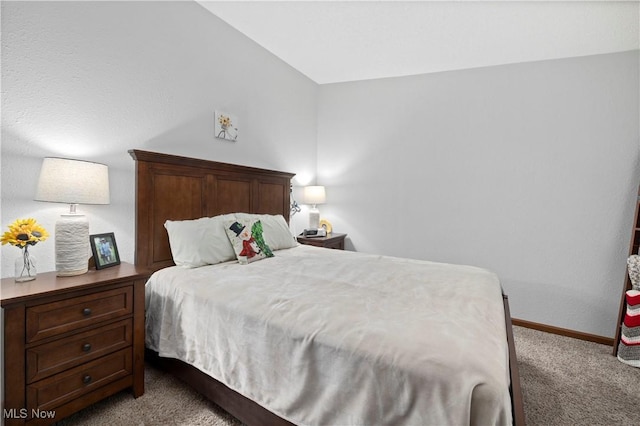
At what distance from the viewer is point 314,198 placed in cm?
367

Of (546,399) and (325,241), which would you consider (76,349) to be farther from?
(546,399)

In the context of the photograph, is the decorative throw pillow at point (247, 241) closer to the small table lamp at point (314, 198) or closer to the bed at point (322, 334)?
the bed at point (322, 334)

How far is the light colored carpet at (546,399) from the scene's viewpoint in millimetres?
1525

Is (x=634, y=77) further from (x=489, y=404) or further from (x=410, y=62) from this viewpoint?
(x=489, y=404)

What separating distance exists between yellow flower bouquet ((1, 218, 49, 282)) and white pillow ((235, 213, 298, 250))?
1.26m

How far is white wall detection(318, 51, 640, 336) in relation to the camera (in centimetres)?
265

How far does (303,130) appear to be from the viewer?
12.6ft

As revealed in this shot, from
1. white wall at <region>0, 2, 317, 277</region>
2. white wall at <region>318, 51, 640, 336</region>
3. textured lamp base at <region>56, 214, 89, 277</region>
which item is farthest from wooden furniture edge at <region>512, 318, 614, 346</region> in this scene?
textured lamp base at <region>56, 214, 89, 277</region>

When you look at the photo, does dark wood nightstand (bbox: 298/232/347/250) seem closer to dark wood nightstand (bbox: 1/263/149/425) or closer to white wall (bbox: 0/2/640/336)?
white wall (bbox: 0/2/640/336)

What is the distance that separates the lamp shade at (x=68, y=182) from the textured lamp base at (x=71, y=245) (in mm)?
137

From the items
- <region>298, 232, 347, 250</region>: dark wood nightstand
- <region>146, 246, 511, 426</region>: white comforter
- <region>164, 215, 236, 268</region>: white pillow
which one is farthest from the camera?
<region>298, 232, 347, 250</region>: dark wood nightstand

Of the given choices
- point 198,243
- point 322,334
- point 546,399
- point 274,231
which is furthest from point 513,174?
point 198,243

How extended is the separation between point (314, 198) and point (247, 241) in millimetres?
1552

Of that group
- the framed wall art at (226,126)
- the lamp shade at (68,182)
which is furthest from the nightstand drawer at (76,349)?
the framed wall art at (226,126)
